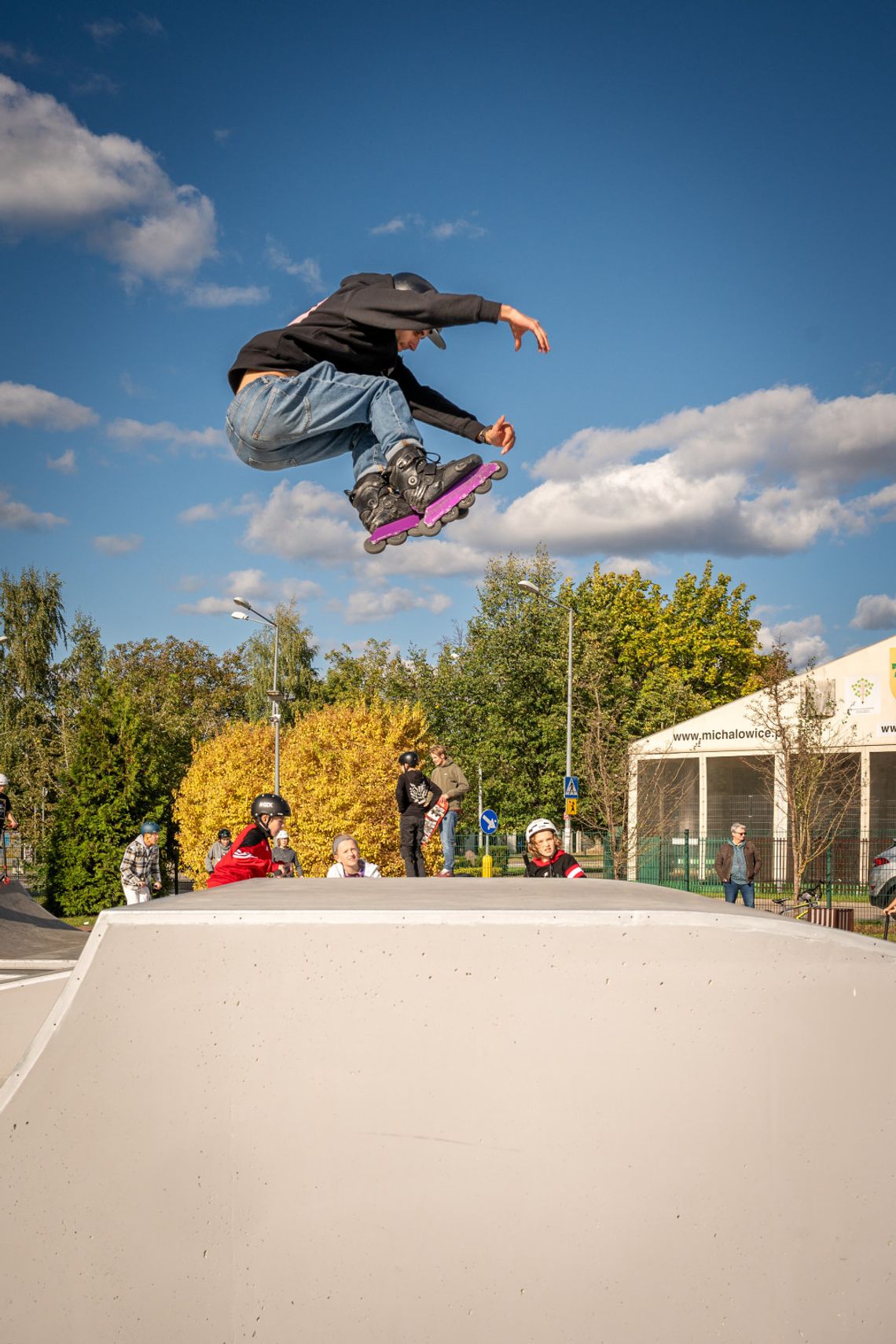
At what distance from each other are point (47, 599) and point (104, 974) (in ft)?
137

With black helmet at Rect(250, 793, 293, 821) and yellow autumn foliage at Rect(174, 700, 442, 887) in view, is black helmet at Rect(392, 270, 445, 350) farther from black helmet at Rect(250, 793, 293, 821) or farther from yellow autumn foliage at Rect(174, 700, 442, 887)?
yellow autumn foliage at Rect(174, 700, 442, 887)

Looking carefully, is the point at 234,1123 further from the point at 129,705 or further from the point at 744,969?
the point at 129,705

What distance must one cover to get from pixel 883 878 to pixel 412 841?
11943 mm

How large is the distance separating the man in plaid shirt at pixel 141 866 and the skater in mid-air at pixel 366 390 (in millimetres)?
9183

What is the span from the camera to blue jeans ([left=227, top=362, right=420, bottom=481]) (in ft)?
14.5

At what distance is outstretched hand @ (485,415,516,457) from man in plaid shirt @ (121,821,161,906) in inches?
368

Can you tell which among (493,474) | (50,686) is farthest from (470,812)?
(493,474)

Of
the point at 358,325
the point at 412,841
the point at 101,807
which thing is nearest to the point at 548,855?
the point at 358,325

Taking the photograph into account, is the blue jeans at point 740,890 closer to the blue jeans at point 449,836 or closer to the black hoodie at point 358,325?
the blue jeans at point 449,836

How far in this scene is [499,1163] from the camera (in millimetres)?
3029

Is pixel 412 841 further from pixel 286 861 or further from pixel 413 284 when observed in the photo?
pixel 413 284

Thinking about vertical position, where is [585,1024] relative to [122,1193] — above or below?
above

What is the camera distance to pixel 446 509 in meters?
4.49

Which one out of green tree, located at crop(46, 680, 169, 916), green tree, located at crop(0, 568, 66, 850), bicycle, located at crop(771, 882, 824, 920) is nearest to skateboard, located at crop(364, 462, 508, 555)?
bicycle, located at crop(771, 882, 824, 920)
